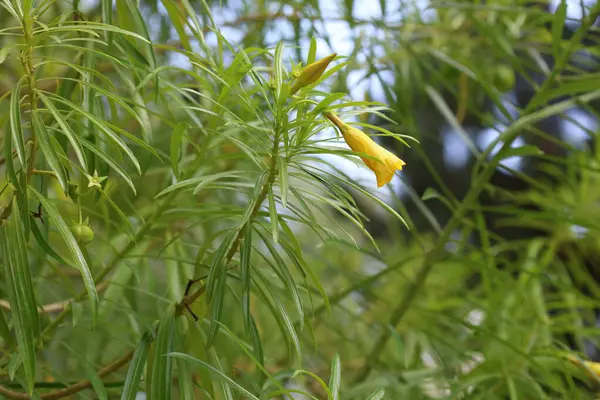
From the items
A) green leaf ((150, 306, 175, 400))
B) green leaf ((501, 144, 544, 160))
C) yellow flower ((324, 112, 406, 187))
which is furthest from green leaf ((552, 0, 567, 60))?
green leaf ((150, 306, 175, 400))

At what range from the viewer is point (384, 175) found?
0.39m

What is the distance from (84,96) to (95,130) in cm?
3

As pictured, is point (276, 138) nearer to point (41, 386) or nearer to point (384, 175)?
point (384, 175)

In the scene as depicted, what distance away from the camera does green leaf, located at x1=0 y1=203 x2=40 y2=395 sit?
1.18 feet

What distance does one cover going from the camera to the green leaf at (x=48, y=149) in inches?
13.3

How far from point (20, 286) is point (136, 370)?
0.09 m

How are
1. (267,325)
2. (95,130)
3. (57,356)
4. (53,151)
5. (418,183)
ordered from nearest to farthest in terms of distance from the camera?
1. (53,151)
2. (95,130)
3. (57,356)
4. (267,325)
5. (418,183)

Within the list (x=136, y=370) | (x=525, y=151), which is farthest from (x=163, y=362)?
(x=525, y=151)

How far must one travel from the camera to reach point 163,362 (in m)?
0.41

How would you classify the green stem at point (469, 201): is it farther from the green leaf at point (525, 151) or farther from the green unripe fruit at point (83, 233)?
the green unripe fruit at point (83, 233)

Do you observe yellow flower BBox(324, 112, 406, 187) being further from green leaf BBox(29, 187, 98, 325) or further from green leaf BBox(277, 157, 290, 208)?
green leaf BBox(29, 187, 98, 325)

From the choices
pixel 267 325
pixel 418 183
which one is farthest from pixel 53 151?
pixel 418 183

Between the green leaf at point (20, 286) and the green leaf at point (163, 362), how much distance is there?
0.23 feet

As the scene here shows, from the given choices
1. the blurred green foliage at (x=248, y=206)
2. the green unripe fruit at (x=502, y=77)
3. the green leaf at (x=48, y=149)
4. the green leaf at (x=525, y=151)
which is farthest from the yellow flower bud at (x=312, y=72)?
the green unripe fruit at (x=502, y=77)
